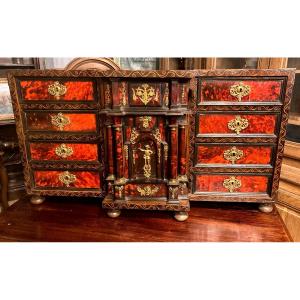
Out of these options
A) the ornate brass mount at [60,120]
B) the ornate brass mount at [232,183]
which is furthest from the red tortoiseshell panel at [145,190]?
the ornate brass mount at [60,120]

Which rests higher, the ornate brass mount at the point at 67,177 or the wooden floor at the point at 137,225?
the ornate brass mount at the point at 67,177

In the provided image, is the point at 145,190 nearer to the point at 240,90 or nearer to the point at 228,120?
the point at 228,120

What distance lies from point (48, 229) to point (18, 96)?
29.6 inches

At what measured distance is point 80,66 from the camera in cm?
162

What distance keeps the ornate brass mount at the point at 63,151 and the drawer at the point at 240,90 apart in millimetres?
791

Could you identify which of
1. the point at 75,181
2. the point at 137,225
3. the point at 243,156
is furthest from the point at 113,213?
the point at 243,156

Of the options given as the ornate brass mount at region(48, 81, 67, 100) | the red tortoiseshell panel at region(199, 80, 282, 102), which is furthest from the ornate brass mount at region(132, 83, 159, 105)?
the ornate brass mount at region(48, 81, 67, 100)

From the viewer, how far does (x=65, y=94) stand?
4.52 ft

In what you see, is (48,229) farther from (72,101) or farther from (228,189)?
(228,189)

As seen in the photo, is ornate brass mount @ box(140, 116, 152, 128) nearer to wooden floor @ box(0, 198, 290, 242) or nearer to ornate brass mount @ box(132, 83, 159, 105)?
ornate brass mount @ box(132, 83, 159, 105)

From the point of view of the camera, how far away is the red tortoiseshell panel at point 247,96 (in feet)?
4.33

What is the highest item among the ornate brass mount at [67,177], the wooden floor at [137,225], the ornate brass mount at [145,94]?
the ornate brass mount at [145,94]

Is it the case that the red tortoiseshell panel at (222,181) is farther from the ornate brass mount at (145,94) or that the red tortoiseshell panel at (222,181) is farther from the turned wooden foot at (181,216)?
the ornate brass mount at (145,94)

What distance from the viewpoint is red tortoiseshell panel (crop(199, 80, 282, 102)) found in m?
1.32
